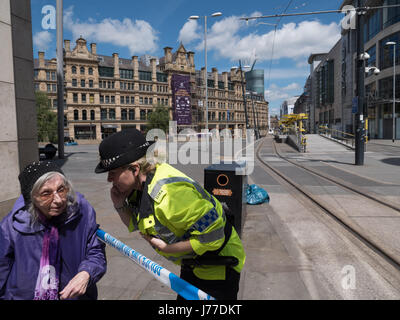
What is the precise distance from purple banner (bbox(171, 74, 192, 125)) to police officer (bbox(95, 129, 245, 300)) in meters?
69.1

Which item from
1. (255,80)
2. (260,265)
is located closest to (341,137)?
(260,265)

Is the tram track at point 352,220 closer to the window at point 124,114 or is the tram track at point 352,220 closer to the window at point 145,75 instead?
the window at point 124,114

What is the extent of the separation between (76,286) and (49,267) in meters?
0.22

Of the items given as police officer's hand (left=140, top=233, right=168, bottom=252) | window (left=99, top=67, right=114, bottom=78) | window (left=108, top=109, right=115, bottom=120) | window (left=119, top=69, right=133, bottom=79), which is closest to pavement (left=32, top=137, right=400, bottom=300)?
police officer's hand (left=140, top=233, right=168, bottom=252)

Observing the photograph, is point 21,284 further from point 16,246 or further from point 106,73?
point 106,73

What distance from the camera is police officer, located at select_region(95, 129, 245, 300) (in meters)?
1.52

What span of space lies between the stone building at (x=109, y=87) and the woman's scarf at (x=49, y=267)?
186ft

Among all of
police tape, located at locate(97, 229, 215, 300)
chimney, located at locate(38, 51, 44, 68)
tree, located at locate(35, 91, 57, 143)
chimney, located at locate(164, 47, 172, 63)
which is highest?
chimney, located at locate(164, 47, 172, 63)

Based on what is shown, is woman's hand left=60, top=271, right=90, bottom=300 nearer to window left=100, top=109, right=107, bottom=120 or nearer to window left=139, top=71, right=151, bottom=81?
window left=100, top=109, right=107, bottom=120

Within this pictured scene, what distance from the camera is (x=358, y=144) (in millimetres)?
13750

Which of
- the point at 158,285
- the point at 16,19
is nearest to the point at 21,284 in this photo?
the point at 158,285

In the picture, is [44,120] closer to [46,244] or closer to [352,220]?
[352,220]

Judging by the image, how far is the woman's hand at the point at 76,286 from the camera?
1.84 metres

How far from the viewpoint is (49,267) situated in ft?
6.20
